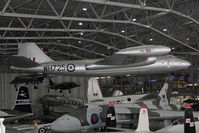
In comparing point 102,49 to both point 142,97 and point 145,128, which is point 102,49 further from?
point 145,128

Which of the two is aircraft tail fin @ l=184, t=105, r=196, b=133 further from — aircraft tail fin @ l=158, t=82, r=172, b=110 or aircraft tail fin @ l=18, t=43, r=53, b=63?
aircraft tail fin @ l=158, t=82, r=172, b=110

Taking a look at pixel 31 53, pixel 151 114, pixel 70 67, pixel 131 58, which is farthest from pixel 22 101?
pixel 131 58

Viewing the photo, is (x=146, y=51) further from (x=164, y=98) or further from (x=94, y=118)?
(x=164, y=98)

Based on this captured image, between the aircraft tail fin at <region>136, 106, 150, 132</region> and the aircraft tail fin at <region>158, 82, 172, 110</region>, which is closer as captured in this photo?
the aircraft tail fin at <region>136, 106, 150, 132</region>

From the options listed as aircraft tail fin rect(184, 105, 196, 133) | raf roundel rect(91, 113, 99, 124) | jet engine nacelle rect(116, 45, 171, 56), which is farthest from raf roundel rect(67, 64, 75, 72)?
aircraft tail fin rect(184, 105, 196, 133)

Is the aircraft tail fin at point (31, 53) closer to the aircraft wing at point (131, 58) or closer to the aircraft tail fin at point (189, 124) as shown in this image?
the aircraft wing at point (131, 58)

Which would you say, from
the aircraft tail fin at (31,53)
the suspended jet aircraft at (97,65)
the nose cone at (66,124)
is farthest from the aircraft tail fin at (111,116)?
the aircraft tail fin at (31,53)

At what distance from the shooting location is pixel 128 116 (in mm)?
11977

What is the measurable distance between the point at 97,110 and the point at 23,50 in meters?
4.69

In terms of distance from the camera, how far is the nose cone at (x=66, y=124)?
1004 cm

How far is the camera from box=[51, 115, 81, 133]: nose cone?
1004cm

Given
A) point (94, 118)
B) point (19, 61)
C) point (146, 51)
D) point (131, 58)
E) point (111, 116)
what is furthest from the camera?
point (94, 118)

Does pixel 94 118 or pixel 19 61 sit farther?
pixel 94 118

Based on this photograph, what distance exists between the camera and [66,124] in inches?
399
